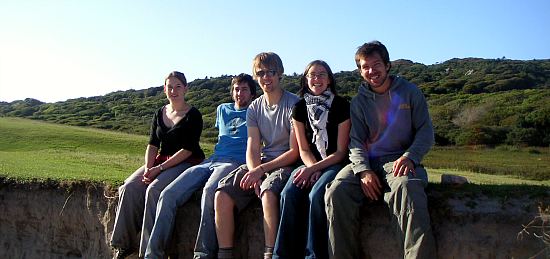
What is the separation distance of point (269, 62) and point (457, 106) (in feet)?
151

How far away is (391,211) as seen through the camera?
18.6 feet

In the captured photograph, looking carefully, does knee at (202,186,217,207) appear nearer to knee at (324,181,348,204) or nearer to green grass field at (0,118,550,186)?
knee at (324,181,348,204)

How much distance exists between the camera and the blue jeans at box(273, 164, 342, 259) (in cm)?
585

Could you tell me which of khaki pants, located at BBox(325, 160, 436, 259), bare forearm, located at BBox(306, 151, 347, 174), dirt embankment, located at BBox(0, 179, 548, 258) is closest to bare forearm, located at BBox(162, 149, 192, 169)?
dirt embankment, located at BBox(0, 179, 548, 258)

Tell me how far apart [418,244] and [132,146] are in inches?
867

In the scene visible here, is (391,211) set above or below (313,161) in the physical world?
below

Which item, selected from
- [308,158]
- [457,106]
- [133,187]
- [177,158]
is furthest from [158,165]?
[457,106]

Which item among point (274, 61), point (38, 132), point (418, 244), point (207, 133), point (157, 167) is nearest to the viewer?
point (418, 244)

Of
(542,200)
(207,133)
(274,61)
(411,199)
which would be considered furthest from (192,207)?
(207,133)

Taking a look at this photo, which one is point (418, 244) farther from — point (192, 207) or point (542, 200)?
point (192, 207)

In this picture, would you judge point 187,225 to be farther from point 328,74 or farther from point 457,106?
point 457,106

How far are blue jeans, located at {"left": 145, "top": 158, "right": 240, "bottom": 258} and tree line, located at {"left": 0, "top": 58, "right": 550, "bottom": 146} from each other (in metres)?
16.4

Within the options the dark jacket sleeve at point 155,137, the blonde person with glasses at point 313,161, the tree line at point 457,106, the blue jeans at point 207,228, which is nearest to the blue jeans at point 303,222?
the blonde person with glasses at point 313,161

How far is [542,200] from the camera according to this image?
18.7ft
